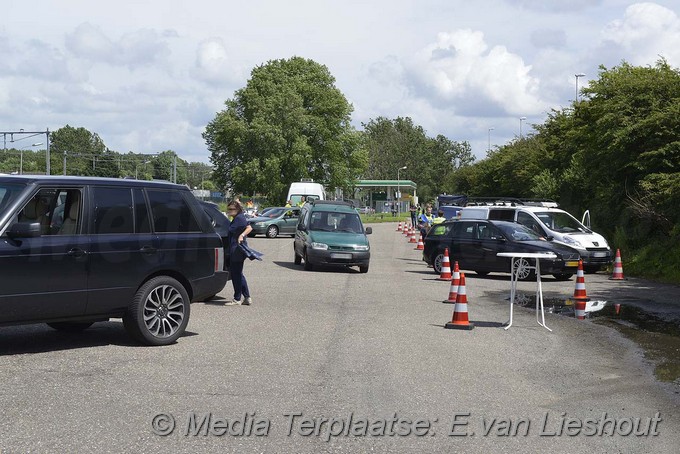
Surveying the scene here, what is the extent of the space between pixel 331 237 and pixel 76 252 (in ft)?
47.4

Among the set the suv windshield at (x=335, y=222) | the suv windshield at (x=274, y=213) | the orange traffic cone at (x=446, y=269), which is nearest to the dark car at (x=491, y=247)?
the orange traffic cone at (x=446, y=269)

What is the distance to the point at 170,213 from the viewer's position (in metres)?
11.1

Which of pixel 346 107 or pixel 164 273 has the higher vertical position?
pixel 346 107

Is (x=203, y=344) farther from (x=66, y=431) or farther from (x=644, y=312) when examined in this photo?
(x=644, y=312)

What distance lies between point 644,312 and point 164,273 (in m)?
8.96

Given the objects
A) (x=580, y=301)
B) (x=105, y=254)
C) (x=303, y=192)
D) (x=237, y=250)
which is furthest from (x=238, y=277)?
(x=303, y=192)

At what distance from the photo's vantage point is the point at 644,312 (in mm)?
15781

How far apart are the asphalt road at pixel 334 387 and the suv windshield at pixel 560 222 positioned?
37.7 ft

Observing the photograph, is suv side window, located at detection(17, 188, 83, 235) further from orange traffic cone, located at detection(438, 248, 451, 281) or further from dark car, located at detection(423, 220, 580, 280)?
dark car, located at detection(423, 220, 580, 280)

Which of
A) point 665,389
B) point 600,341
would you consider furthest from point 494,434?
point 600,341

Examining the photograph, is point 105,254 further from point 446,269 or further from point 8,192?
point 446,269

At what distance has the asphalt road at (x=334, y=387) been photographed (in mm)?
6629

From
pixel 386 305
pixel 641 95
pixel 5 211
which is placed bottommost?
pixel 386 305

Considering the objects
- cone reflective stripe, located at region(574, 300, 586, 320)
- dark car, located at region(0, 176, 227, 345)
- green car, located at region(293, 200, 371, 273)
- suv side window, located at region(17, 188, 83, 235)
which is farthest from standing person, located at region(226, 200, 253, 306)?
green car, located at region(293, 200, 371, 273)
